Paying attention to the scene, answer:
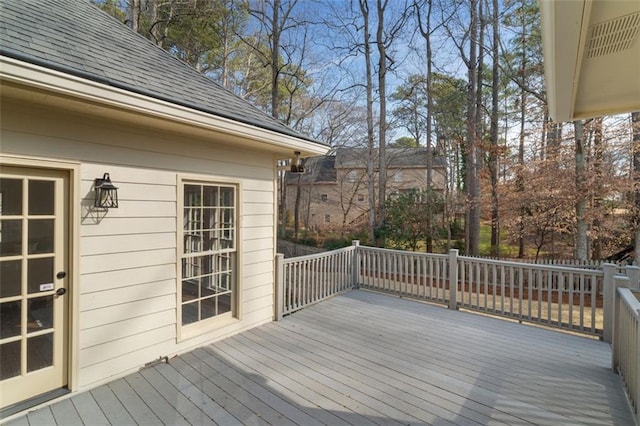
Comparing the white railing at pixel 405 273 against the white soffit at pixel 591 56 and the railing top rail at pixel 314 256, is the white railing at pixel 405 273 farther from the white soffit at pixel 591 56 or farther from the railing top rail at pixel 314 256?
the white soffit at pixel 591 56

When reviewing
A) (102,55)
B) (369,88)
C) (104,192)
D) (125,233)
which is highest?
(369,88)

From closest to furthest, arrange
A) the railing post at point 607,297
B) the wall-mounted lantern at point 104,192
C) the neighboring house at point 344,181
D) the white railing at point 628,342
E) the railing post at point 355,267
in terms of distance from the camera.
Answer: the white railing at point 628,342
the wall-mounted lantern at point 104,192
the railing post at point 607,297
the railing post at point 355,267
the neighboring house at point 344,181

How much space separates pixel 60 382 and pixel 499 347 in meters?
4.49

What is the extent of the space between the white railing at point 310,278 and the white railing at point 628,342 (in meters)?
3.75

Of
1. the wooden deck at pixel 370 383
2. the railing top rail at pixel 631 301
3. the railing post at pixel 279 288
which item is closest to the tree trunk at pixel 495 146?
the wooden deck at pixel 370 383

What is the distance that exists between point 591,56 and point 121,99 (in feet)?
10.7

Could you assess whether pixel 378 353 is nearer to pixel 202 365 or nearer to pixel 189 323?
pixel 202 365

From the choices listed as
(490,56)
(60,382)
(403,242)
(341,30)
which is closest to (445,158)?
(490,56)


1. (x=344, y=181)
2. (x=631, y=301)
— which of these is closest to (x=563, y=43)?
(x=631, y=301)

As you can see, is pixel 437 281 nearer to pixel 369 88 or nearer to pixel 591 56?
pixel 591 56

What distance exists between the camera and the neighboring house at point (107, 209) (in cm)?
249

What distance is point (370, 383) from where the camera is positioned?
116 inches

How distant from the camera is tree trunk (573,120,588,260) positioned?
7977 mm

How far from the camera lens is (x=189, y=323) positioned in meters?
3.77
